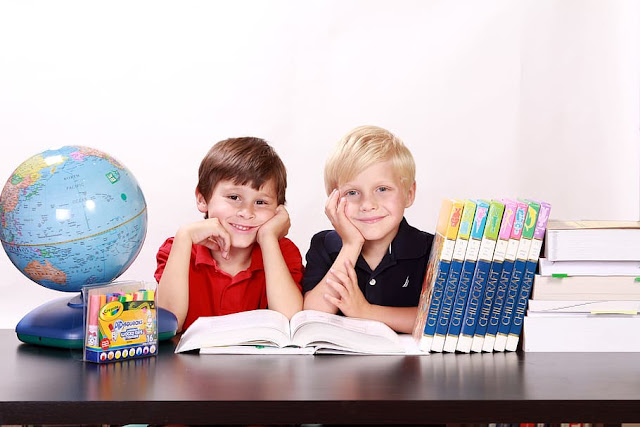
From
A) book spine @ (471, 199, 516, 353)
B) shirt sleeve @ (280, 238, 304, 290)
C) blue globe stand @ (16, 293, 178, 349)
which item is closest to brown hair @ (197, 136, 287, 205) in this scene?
shirt sleeve @ (280, 238, 304, 290)

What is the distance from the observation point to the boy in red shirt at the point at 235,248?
1955 millimetres

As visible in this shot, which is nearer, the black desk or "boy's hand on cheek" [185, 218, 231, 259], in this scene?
the black desk

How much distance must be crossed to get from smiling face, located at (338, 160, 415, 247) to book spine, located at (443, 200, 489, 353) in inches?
16.2

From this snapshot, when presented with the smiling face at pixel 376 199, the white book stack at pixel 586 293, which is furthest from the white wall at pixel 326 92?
the white book stack at pixel 586 293

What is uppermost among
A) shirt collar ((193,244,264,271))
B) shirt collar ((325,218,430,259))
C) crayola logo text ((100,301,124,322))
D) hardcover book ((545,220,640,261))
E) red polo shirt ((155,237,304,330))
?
hardcover book ((545,220,640,261))

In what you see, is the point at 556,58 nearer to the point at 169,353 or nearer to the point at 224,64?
the point at 224,64

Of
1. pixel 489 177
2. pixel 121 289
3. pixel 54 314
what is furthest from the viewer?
pixel 489 177

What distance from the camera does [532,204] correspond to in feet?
5.27

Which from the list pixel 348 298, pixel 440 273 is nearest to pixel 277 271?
pixel 348 298

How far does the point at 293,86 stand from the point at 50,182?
1653 millimetres

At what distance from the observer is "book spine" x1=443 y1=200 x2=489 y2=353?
1.59 metres

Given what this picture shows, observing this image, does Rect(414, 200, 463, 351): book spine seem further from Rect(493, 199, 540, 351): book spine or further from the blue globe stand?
the blue globe stand

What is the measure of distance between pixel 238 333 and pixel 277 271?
394 millimetres

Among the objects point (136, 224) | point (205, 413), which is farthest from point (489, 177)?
point (205, 413)
